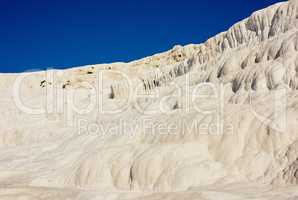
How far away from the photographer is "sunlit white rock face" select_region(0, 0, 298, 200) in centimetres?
1100

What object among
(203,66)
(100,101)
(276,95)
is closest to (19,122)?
(100,101)

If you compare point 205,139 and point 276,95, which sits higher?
point 276,95

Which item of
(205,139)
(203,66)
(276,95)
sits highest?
(203,66)

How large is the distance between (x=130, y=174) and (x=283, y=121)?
4312 mm

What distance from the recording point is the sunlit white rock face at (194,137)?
1100 cm

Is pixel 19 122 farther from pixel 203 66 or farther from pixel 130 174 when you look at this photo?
pixel 130 174

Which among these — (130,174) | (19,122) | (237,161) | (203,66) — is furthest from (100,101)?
(237,161)

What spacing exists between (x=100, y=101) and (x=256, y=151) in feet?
48.9

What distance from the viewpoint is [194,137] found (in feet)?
40.9

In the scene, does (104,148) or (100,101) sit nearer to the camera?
(104,148)

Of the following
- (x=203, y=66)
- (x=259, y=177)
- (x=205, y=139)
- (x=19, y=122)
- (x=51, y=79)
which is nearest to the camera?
(x=259, y=177)

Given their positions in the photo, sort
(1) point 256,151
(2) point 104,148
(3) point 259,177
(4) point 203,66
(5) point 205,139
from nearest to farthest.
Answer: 1. (3) point 259,177
2. (1) point 256,151
3. (5) point 205,139
4. (2) point 104,148
5. (4) point 203,66

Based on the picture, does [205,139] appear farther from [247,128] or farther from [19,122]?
[19,122]

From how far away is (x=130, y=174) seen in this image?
40.7 feet
